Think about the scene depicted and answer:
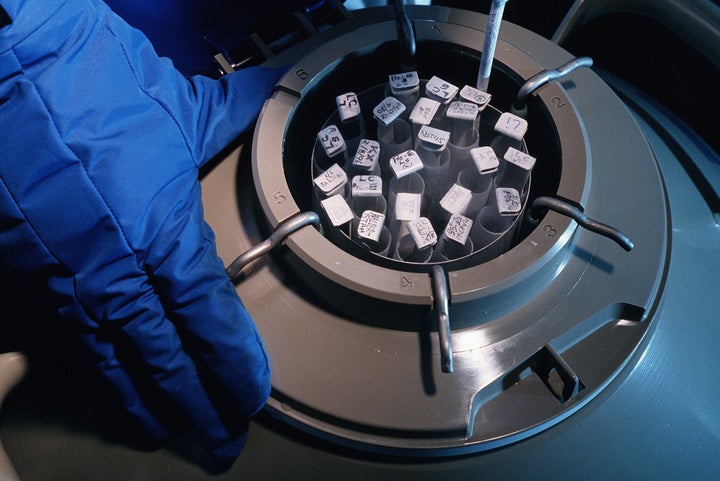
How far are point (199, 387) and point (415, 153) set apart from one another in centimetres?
43

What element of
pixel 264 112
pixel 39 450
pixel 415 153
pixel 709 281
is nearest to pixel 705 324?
pixel 709 281

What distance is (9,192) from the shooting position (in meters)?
0.63

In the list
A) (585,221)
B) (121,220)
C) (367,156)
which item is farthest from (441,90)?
(121,220)

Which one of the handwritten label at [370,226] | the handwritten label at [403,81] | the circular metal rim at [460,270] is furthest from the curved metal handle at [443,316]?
the handwritten label at [403,81]

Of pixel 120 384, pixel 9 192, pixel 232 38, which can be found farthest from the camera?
pixel 232 38

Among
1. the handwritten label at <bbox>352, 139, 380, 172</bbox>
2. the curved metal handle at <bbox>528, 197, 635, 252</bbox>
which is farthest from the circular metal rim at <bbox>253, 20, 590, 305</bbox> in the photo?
the handwritten label at <bbox>352, 139, 380, 172</bbox>

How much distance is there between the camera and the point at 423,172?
3.18ft

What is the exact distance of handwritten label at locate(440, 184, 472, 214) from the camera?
2.79 ft

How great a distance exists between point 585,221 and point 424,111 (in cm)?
29

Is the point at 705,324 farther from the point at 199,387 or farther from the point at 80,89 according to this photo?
the point at 80,89

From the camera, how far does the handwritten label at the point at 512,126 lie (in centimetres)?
87

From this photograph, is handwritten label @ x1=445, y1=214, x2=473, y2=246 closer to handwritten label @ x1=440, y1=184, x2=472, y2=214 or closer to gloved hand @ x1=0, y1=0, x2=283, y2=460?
handwritten label @ x1=440, y1=184, x2=472, y2=214

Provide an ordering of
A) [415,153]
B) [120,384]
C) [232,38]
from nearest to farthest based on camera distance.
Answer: [120,384], [415,153], [232,38]

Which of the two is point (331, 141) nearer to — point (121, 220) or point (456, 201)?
point (456, 201)
